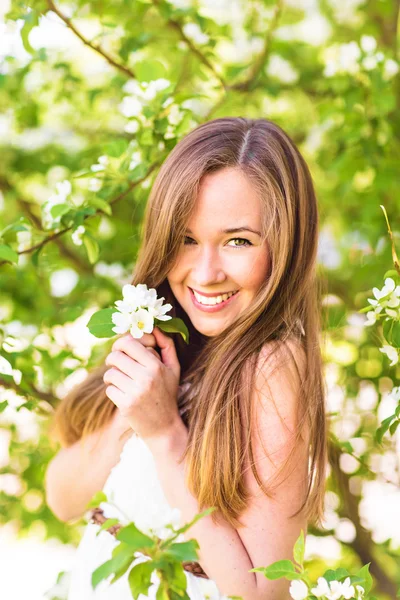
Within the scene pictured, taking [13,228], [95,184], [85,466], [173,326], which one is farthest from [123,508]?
[95,184]

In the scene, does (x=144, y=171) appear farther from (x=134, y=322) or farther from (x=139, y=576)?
(x=139, y=576)

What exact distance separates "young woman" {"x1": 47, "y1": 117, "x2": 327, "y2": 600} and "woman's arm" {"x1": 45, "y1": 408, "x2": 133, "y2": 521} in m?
0.12

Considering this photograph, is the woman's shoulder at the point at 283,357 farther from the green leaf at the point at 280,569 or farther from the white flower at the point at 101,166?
the white flower at the point at 101,166

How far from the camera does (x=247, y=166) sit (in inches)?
66.8

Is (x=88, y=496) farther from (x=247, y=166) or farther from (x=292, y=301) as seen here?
(x=247, y=166)

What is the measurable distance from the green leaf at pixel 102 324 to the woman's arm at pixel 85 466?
0.59 meters

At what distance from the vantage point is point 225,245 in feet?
5.46

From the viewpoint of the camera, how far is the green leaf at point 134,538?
38.4 inches

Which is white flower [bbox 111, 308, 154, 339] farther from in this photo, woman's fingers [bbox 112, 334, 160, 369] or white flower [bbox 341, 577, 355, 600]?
white flower [bbox 341, 577, 355, 600]

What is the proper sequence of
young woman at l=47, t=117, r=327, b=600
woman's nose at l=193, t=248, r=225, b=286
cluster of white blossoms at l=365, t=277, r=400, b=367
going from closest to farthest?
1. cluster of white blossoms at l=365, t=277, r=400, b=367
2. young woman at l=47, t=117, r=327, b=600
3. woman's nose at l=193, t=248, r=225, b=286

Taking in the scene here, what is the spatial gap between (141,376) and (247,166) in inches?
20.5

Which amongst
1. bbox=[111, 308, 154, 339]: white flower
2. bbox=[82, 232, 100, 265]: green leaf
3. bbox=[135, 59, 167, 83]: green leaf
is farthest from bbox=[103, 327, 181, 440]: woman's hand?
bbox=[135, 59, 167, 83]: green leaf

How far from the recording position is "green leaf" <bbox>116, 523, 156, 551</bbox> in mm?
975

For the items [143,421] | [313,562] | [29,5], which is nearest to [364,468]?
[313,562]
